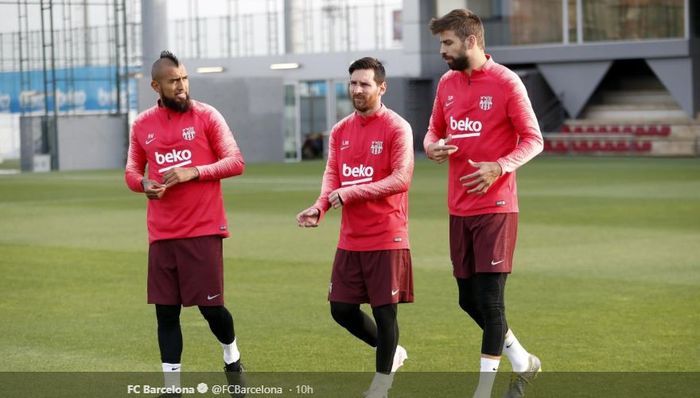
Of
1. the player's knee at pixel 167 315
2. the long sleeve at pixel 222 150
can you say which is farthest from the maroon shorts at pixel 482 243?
the player's knee at pixel 167 315

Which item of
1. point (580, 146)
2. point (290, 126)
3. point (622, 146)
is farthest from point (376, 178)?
point (290, 126)

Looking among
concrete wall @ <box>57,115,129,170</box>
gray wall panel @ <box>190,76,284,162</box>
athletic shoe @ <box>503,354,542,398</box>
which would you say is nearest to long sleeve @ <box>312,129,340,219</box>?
athletic shoe @ <box>503,354,542,398</box>

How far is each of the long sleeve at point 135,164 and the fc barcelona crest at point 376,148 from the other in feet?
4.38

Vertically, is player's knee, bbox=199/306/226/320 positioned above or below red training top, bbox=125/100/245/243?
below

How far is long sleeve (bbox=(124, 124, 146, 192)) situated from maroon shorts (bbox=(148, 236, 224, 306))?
1.23ft

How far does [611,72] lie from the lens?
186 feet

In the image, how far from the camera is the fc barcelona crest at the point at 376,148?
7.73 meters

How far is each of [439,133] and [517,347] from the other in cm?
133

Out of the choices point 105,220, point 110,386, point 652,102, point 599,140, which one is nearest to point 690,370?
point 110,386

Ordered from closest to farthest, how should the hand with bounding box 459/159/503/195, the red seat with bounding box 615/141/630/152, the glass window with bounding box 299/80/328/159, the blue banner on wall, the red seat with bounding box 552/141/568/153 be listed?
the hand with bounding box 459/159/503/195
the red seat with bounding box 615/141/630/152
the blue banner on wall
the red seat with bounding box 552/141/568/153
the glass window with bounding box 299/80/328/159

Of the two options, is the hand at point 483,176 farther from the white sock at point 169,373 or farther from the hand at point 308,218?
the white sock at point 169,373

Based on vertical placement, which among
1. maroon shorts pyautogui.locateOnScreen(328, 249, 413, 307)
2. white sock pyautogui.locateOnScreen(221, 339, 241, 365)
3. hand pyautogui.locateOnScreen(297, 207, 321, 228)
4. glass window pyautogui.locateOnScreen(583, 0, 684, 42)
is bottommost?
white sock pyautogui.locateOnScreen(221, 339, 241, 365)

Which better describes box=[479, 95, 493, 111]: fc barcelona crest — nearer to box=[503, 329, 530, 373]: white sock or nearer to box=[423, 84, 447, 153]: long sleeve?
box=[423, 84, 447, 153]: long sleeve

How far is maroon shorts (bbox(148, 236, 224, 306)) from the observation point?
777 centimetres
